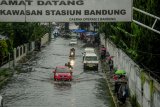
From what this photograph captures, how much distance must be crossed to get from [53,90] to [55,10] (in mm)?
14214

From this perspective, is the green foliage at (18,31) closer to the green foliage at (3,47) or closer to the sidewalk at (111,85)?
the green foliage at (3,47)

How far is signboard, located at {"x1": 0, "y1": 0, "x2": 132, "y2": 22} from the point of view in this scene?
18.6 m

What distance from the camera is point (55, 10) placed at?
18609 mm

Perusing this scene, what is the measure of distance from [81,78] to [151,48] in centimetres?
1491

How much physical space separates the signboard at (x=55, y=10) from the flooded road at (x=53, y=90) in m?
8.89

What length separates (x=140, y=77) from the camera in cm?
2431

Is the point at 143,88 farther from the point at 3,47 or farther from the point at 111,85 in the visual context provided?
the point at 3,47

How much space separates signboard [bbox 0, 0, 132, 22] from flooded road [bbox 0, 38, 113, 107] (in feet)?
29.2

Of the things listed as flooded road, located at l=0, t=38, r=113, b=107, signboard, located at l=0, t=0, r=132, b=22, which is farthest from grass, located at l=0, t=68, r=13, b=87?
signboard, located at l=0, t=0, r=132, b=22

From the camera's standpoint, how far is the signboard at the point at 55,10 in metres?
18.6

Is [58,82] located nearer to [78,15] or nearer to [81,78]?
[81,78]

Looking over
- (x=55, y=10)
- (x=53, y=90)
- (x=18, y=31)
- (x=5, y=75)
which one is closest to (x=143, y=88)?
(x=55, y=10)

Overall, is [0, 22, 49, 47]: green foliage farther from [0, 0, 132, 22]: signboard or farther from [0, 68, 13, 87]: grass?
[0, 0, 132, 22]: signboard

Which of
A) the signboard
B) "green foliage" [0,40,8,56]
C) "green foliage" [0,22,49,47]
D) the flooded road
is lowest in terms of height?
the flooded road
